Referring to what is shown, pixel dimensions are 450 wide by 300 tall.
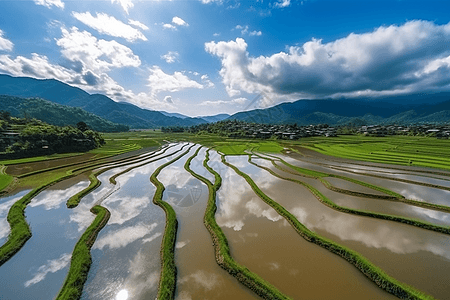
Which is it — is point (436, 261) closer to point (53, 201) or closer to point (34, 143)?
point (53, 201)

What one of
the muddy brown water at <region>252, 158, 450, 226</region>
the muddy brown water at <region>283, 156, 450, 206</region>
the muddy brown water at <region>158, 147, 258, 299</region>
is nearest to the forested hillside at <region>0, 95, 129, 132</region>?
the muddy brown water at <region>158, 147, 258, 299</region>

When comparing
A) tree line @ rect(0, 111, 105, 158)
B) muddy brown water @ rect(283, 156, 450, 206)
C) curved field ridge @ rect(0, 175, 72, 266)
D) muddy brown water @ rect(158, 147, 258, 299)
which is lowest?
muddy brown water @ rect(283, 156, 450, 206)

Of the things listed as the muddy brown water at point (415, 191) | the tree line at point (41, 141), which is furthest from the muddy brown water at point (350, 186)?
the tree line at point (41, 141)

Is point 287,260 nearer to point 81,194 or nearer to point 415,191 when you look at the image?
point 415,191

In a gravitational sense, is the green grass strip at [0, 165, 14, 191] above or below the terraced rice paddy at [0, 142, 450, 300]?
above

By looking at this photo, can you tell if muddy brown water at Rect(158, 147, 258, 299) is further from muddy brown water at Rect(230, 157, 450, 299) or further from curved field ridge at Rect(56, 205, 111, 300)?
muddy brown water at Rect(230, 157, 450, 299)

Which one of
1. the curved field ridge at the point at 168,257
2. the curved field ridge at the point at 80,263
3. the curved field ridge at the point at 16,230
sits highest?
the curved field ridge at the point at 16,230

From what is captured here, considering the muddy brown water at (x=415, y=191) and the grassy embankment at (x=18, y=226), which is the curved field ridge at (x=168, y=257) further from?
the muddy brown water at (x=415, y=191)
